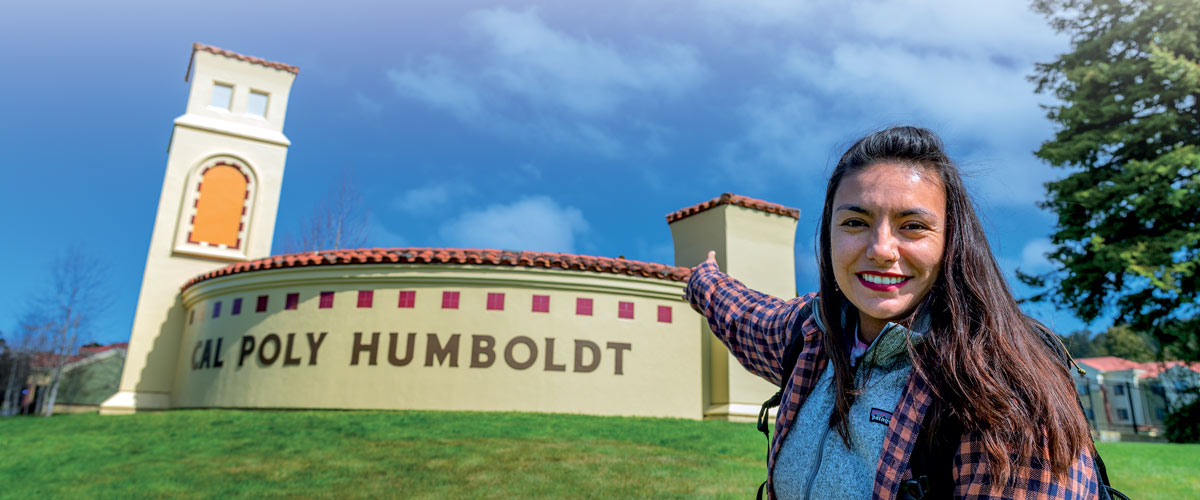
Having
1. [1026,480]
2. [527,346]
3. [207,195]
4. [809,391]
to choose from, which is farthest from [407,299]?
[1026,480]

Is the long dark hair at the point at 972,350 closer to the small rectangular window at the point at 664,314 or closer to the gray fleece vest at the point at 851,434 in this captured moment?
the gray fleece vest at the point at 851,434

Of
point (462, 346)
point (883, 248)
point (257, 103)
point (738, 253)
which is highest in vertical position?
point (257, 103)

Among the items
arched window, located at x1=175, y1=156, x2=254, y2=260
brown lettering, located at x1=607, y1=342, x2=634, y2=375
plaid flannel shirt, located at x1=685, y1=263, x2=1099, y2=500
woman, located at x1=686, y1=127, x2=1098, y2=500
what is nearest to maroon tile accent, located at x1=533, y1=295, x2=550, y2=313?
brown lettering, located at x1=607, y1=342, x2=634, y2=375

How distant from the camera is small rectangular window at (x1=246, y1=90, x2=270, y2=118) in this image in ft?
71.3

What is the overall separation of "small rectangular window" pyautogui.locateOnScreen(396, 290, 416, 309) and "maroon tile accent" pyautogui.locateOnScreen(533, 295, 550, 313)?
2.56 m

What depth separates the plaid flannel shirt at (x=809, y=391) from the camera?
128 cm

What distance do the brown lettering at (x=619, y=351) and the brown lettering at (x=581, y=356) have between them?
0.34 metres

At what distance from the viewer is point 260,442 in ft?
34.0

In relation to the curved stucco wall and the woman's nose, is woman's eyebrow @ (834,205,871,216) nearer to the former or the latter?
the woman's nose

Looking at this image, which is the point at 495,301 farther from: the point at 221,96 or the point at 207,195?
the point at 221,96

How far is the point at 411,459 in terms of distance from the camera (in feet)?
28.5

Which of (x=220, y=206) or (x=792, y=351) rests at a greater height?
(x=220, y=206)

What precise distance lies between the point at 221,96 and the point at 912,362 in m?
24.2

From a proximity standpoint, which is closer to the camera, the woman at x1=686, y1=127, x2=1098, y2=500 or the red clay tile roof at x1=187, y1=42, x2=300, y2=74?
the woman at x1=686, y1=127, x2=1098, y2=500
